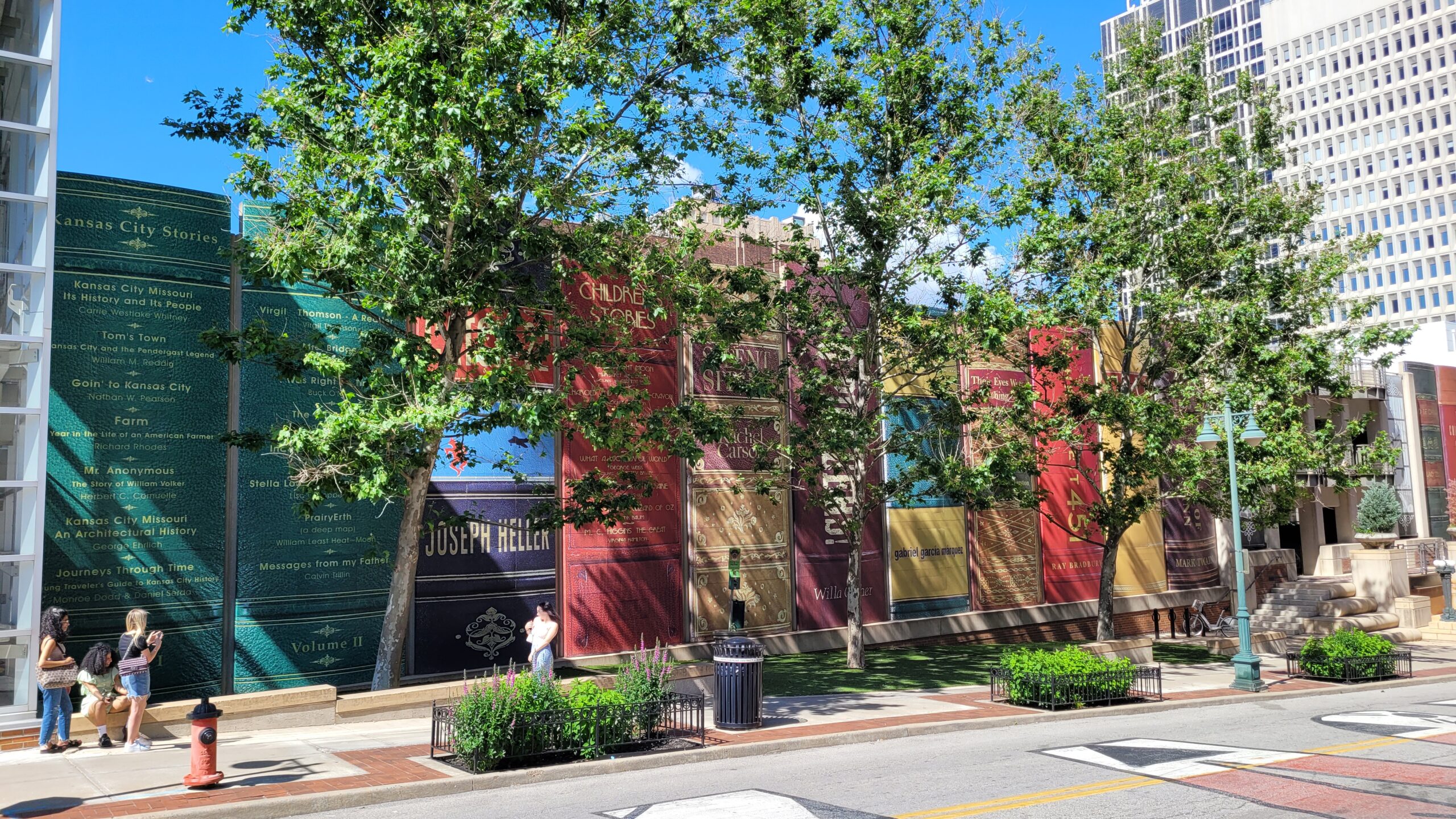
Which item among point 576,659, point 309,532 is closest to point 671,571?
point 576,659

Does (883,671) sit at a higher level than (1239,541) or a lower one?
lower

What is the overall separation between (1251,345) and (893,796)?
1742 centimetres

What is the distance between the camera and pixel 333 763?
467 inches

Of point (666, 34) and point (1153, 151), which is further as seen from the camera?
point (1153, 151)

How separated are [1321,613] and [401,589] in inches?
1218

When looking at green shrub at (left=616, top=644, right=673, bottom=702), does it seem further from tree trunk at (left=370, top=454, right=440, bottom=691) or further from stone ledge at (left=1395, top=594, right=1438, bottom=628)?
stone ledge at (left=1395, top=594, right=1438, bottom=628)

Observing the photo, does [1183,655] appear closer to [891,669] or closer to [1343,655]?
[1343,655]

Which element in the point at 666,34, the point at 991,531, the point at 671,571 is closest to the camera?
the point at 666,34

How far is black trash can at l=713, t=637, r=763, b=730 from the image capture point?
14398 millimetres

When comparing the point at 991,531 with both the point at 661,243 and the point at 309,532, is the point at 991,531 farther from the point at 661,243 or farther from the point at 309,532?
the point at 309,532

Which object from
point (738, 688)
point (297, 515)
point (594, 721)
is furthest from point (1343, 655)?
point (297, 515)

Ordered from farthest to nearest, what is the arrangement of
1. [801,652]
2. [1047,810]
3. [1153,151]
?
[1153,151] → [801,652] → [1047,810]

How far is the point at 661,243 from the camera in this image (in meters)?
25.3

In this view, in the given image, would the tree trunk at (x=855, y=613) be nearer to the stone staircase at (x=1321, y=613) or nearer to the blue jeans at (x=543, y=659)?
the blue jeans at (x=543, y=659)
